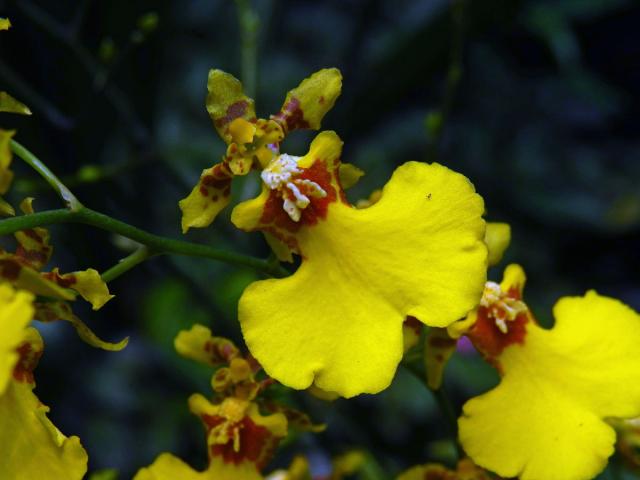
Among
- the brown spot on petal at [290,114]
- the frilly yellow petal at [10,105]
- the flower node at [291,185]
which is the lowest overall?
the flower node at [291,185]

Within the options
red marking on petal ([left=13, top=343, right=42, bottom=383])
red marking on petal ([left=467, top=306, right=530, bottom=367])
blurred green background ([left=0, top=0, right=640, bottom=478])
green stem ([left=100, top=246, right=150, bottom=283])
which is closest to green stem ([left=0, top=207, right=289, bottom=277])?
green stem ([left=100, top=246, right=150, bottom=283])

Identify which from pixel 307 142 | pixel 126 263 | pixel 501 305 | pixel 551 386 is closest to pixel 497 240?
pixel 501 305

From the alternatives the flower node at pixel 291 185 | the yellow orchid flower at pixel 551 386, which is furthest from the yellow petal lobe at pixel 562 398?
the flower node at pixel 291 185

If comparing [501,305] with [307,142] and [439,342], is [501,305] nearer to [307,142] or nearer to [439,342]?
[439,342]

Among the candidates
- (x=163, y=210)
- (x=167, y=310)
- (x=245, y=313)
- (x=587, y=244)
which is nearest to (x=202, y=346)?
(x=245, y=313)

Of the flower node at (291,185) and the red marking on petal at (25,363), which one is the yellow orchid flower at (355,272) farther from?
the red marking on petal at (25,363)

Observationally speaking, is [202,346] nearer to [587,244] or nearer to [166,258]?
[166,258]

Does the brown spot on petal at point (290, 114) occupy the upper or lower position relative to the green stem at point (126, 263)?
upper
